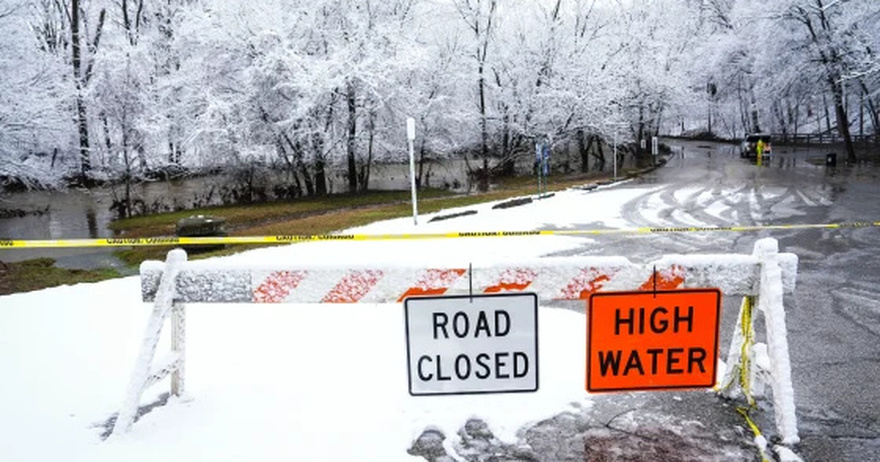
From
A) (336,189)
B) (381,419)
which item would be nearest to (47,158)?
(336,189)

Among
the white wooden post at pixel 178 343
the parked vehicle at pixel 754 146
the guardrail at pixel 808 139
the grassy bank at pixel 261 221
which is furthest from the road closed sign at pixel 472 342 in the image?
the guardrail at pixel 808 139

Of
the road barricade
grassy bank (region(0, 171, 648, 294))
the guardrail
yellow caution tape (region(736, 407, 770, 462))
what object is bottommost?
grassy bank (region(0, 171, 648, 294))

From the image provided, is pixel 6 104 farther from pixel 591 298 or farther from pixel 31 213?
pixel 591 298

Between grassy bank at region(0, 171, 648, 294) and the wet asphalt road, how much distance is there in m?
6.87

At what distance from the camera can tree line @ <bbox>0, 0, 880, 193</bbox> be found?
921 inches

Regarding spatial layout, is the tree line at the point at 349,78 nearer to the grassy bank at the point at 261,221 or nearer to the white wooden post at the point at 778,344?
the grassy bank at the point at 261,221

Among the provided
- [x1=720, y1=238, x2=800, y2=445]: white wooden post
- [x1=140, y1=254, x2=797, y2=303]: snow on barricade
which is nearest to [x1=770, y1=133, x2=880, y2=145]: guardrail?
[x1=720, y1=238, x2=800, y2=445]: white wooden post

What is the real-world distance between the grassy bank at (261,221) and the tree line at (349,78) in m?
3.03

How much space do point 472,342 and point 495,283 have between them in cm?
39

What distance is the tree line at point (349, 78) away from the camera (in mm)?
23391

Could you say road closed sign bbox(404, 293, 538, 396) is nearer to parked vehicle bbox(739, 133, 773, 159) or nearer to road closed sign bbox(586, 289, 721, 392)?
road closed sign bbox(586, 289, 721, 392)

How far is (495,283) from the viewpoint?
3535mm

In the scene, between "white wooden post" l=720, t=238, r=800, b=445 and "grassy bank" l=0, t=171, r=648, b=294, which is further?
"grassy bank" l=0, t=171, r=648, b=294

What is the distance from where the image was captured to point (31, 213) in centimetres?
2298
